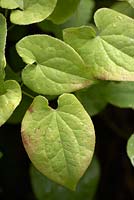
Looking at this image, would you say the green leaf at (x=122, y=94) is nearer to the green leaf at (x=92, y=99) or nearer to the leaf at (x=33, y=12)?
the green leaf at (x=92, y=99)

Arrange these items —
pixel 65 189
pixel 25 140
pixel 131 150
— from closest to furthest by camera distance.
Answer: pixel 25 140 → pixel 131 150 → pixel 65 189

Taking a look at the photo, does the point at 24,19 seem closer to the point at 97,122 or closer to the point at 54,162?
the point at 54,162

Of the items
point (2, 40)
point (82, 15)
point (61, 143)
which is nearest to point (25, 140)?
point (61, 143)

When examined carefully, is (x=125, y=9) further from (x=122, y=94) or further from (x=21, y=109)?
(x=21, y=109)

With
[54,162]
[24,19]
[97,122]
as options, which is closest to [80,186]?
[97,122]

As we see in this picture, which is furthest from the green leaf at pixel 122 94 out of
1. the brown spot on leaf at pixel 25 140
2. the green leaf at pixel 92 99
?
the brown spot on leaf at pixel 25 140

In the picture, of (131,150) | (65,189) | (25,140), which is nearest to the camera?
(25,140)

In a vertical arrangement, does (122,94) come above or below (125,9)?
below

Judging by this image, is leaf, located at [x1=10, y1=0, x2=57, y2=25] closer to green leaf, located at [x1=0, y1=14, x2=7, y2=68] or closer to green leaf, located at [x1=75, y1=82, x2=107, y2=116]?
green leaf, located at [x1=0, y1=14, x2=7, y2=68]

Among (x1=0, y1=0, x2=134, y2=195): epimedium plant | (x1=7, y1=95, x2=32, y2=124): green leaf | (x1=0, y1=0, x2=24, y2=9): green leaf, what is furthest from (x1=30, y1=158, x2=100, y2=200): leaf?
(x1=0, y1=0, x2=24, y2=9): green leaf
